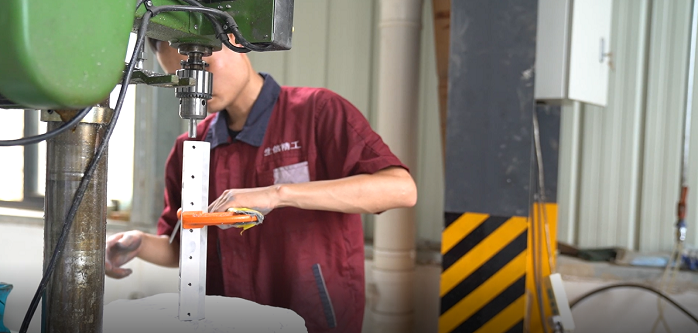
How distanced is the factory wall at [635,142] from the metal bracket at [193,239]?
212 cm

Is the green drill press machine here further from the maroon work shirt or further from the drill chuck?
the maroon work shirt

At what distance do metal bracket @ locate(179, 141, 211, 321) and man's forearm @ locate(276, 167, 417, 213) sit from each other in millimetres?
340

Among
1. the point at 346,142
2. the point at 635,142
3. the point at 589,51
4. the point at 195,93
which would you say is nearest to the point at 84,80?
the point at 195,93

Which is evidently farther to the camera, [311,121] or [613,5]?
[613,5]

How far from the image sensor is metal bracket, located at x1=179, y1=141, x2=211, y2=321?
869 millimetres

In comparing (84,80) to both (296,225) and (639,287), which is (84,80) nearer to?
(296,225)

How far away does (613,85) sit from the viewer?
2527 millimetres

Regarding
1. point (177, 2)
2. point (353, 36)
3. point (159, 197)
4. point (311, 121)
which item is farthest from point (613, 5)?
point (159, 197)

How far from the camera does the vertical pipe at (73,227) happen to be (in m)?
0.69

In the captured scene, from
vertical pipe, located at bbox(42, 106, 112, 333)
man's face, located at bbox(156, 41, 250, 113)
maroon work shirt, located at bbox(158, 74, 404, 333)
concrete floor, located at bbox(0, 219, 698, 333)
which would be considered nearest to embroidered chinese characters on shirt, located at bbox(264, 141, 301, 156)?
maroon work shirt, located at bbox(158, 74, 404, 333)

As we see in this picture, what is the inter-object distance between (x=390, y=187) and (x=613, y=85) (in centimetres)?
169

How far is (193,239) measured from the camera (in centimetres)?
88

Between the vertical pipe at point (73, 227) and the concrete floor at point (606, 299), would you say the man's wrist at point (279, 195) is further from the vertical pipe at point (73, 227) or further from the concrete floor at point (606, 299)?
the concrete floor at point (606, 299)

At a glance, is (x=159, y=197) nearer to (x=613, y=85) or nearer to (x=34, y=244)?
(x=34, y=244)
